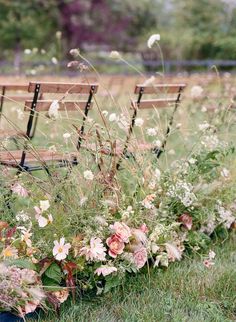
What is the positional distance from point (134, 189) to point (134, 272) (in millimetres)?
557

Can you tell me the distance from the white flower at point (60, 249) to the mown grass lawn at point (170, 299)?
31 centimetres

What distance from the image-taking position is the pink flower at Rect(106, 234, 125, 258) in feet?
11.8

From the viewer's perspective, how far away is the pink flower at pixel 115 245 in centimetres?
359

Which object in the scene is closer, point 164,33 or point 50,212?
point 50,212

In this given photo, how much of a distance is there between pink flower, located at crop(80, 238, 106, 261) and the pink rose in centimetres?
23

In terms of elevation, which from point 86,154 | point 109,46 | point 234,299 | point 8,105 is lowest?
point 109,46

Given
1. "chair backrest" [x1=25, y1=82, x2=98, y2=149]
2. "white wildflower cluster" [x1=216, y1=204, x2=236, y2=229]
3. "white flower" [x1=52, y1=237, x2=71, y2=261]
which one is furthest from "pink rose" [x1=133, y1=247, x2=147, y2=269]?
"white wildflower cluster" [x1=216, y1=204, x2=236, y2=229]

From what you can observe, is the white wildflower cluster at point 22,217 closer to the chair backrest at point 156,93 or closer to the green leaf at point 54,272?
the green leaf at point 54,272

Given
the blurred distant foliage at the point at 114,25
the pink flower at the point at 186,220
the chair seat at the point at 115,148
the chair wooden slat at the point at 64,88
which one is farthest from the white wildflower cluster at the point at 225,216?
the blurred distant foliage at the point at 114,25

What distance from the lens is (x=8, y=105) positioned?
402 inches

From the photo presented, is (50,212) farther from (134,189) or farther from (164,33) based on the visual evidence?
(164,33)

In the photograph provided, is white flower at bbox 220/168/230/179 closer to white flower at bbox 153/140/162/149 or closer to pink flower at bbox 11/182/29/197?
white flower at bbox 153/140/162/149

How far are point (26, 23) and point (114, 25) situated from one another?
3.38m

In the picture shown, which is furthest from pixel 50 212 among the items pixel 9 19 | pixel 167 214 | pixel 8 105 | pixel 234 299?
pixel 9 19
